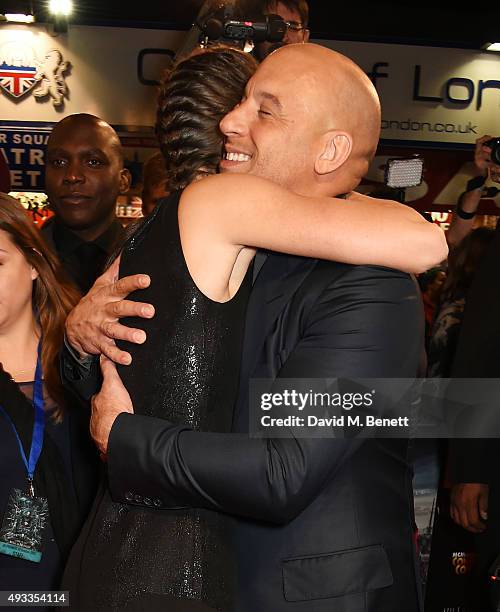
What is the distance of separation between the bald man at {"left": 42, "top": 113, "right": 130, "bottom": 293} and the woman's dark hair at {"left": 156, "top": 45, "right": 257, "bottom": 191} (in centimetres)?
185

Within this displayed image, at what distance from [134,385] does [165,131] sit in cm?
53

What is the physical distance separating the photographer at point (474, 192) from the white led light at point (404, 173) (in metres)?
1.52

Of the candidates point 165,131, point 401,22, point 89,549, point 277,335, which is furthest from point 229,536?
point 401,22

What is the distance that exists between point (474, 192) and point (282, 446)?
313 centimetres

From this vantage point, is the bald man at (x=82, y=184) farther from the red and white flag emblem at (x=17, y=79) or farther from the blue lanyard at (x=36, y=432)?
the red and white flag emblem at (x=17, y=79)

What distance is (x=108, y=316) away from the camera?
144cm

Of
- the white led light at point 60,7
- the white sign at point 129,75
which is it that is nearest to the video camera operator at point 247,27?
the white sign at point 129,75

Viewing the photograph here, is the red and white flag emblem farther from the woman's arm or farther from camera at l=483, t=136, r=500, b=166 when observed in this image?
the woman's arm

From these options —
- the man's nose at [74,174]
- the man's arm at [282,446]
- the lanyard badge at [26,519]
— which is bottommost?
the lanyard badge at [26,519]

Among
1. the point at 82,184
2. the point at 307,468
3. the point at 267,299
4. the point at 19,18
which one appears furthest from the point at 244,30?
the point at 19,18

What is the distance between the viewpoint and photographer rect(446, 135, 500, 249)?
3.79m

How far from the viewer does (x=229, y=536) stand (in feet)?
4.77

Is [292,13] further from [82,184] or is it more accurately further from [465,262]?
[465,262]

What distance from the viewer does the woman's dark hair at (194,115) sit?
1.63m
